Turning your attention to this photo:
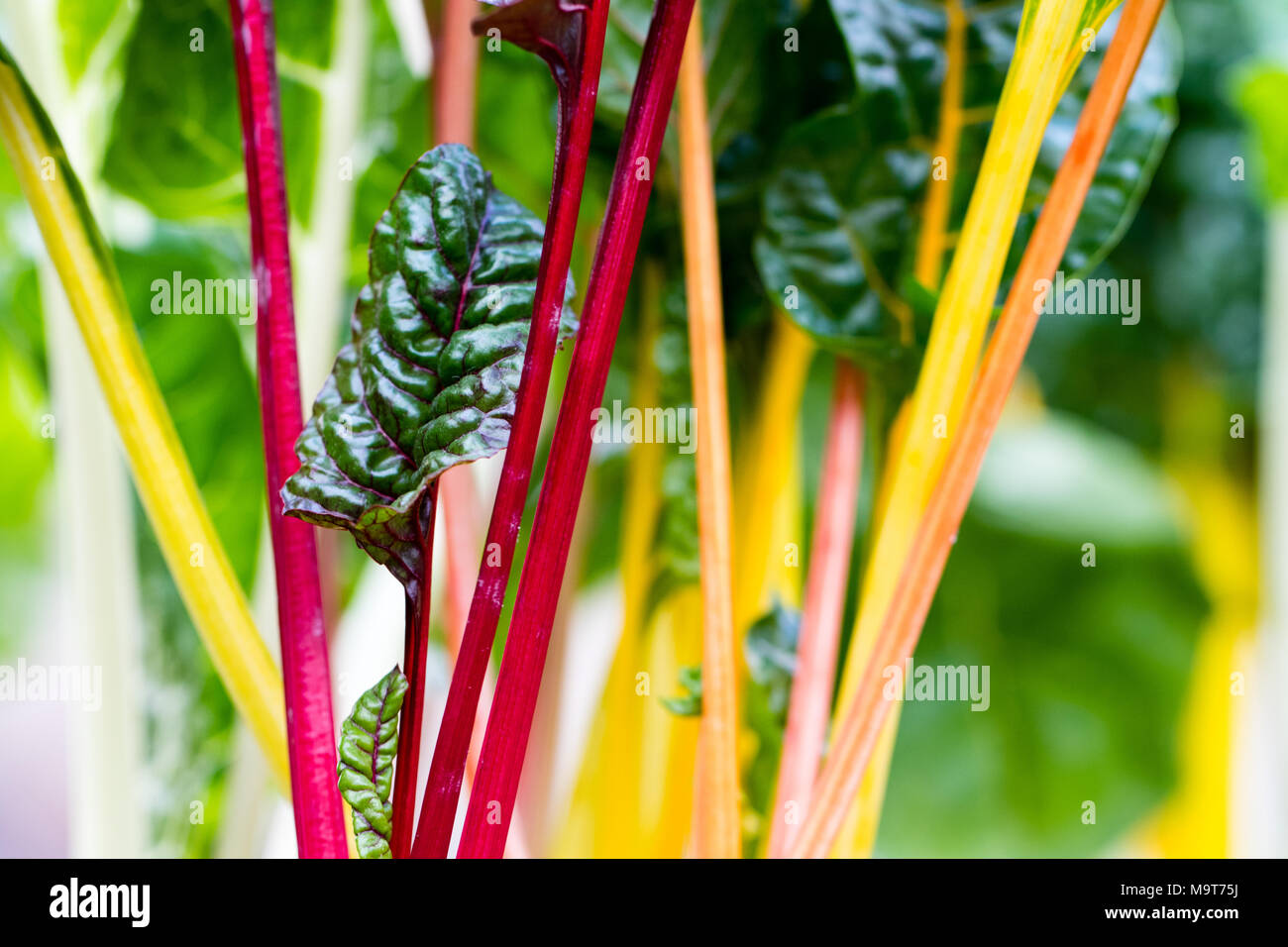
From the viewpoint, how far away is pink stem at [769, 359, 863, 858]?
42cm

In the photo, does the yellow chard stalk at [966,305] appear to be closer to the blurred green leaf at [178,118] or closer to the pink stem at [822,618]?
the pink stem at [822,618]

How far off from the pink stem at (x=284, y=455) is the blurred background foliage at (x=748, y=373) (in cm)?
14

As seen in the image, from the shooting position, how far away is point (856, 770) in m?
0.38

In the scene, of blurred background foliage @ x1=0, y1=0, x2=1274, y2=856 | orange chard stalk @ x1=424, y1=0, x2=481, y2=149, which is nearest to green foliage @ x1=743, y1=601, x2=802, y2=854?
blurred background foliage @ x1=0, y1=0, x2=1274, y2=856

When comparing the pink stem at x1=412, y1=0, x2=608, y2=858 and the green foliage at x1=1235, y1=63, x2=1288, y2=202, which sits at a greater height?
the green foliage at x1=1235, y1=63, x2=1288, y2=202

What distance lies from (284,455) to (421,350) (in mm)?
79

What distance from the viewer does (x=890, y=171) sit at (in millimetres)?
445

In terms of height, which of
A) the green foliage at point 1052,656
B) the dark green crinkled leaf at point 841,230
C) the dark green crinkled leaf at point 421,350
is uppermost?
the dark green crinkled leaf at point 841,230

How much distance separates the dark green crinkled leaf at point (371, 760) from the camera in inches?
12.8

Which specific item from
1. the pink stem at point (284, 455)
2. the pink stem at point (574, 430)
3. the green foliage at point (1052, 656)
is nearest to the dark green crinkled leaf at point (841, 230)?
the pink stem at point (574, 430)

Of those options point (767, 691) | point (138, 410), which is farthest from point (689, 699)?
point (138, 410)

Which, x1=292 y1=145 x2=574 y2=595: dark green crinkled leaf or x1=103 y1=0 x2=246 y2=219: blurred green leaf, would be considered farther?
x1=103 y1=0 x2=246 y2=219: blurred green leaf

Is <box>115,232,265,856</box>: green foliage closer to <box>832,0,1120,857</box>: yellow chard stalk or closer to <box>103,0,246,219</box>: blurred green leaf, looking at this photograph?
<box>103,0,246,219</box>: blurred green leaf
